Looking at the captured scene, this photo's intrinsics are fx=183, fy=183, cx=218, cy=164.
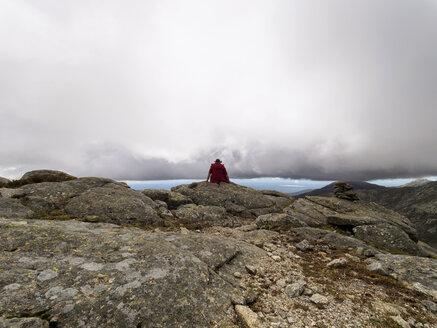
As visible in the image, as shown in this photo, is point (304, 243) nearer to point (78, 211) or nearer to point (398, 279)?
point (398, 279)

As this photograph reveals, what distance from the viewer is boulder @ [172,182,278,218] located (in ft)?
64.5

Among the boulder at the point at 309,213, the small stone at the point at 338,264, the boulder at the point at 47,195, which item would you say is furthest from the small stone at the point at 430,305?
the boulder at the point at 47,195

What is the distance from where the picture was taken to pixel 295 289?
6055 mm

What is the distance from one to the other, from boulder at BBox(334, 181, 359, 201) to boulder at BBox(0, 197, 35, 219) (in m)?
28.3

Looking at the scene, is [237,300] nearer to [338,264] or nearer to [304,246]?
[338,264]

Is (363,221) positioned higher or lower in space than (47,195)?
lower

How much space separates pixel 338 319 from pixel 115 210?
42.5ft

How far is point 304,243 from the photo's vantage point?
1081 cm

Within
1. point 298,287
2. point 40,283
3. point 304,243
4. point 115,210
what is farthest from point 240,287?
point 115,210

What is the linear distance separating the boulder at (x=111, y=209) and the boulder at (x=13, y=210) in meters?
1.89

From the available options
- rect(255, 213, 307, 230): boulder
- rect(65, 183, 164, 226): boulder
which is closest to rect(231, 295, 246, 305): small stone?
rect(65, 183, 164, 226): boulder

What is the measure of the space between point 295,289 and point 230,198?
14544 millimetres

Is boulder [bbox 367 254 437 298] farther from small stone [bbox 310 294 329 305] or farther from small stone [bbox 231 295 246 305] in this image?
small stone [bbox 231 295 246 305]

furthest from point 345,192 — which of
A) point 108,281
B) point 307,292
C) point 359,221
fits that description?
point 108,281
